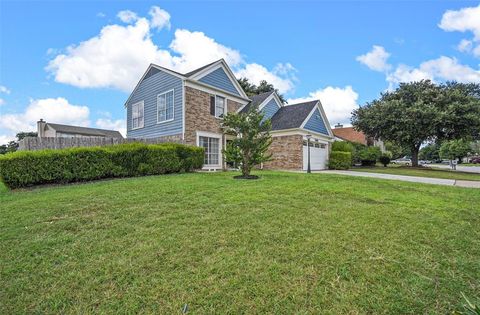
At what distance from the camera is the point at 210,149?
48.1 feet

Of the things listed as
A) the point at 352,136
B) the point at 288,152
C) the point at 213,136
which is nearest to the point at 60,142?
the point at 213,136

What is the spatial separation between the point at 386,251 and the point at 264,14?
10.2 meters

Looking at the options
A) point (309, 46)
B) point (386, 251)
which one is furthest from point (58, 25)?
point (386, 251)

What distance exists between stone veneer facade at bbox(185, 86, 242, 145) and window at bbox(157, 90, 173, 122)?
1.23 metres

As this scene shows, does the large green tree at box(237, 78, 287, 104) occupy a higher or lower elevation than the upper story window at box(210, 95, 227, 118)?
higher

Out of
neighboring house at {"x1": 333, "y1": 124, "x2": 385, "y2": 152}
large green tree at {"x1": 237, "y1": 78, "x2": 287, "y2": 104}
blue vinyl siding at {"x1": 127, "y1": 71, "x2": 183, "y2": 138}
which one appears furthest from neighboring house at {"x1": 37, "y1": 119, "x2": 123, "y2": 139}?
neighboring house at {"x1": 333, "y1": 124, "x2": 385, "y2": 152}

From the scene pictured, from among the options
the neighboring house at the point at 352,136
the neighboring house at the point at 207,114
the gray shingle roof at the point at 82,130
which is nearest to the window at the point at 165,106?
the neighboring house at the point at 207,114

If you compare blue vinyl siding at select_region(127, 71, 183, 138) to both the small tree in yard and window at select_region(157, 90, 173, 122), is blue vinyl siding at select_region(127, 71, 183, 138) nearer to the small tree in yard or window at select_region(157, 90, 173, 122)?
window at select_region(157, 90, 173, 122)

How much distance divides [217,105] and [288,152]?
5.50 metres

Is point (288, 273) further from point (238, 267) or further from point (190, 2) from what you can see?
point (190, 2)

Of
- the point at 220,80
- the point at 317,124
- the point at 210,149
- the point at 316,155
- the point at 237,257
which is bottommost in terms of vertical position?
the point at 237,257

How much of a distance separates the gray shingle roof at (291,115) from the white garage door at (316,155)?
154cm

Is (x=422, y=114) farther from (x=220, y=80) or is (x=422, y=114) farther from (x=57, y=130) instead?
(x=57, y=130)

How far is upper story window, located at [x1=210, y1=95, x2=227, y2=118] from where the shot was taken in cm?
1480
